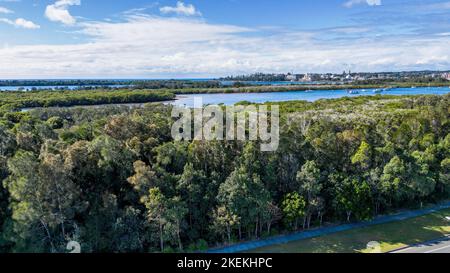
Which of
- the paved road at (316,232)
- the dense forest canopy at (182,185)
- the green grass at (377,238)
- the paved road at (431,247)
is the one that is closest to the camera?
the dense forest canopy at (182,185)

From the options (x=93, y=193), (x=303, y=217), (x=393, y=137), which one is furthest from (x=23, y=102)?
(x=393, y=137)

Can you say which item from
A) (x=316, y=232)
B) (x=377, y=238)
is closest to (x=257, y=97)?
(x=316, y=232)

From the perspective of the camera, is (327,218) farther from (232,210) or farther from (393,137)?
(393,137)
